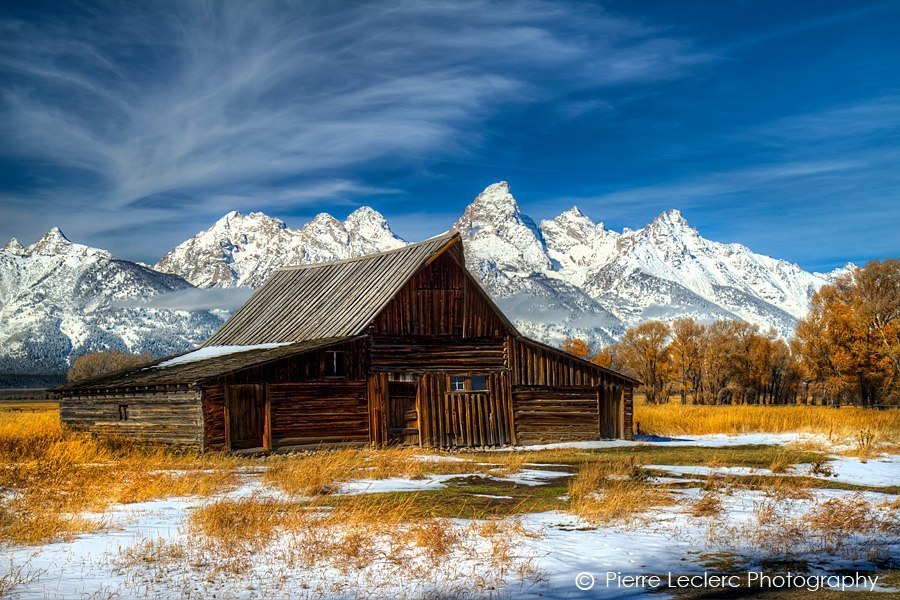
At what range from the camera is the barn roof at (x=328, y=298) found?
29684 millimetres

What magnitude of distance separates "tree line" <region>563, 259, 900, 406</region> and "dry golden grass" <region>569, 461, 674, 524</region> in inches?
1528

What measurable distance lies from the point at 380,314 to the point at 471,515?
55.0 ft

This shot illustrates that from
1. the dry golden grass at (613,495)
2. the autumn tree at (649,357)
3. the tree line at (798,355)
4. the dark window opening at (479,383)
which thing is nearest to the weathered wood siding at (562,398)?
the dark window opening at (479,383)

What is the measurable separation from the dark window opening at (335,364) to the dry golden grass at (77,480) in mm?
4823

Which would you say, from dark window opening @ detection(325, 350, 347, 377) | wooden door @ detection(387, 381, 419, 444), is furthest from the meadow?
wooden door @ detection(387, 381, 419, 444)

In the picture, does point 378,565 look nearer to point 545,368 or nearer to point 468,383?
point 468,383

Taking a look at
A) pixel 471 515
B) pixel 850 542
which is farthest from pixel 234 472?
pixel 850 542

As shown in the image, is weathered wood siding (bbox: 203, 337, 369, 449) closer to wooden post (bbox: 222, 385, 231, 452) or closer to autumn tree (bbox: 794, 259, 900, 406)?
wooden post (bbox: 222, 385, 231, 452)

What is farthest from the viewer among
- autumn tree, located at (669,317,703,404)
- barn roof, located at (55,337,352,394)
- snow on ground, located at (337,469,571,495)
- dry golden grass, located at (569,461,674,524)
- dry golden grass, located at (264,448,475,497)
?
autumn tree, located at (669,317,703,404)

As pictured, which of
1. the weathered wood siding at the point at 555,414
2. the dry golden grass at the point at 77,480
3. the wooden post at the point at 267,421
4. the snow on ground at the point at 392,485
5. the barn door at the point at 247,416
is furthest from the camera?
the weathered wood siding at the point at 555,414

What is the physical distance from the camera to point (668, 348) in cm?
9425

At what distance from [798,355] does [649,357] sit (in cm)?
2521

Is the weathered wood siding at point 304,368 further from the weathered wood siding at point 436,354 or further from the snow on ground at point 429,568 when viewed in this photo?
the snow on ground at point 429,568

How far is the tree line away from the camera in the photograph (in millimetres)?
55000
